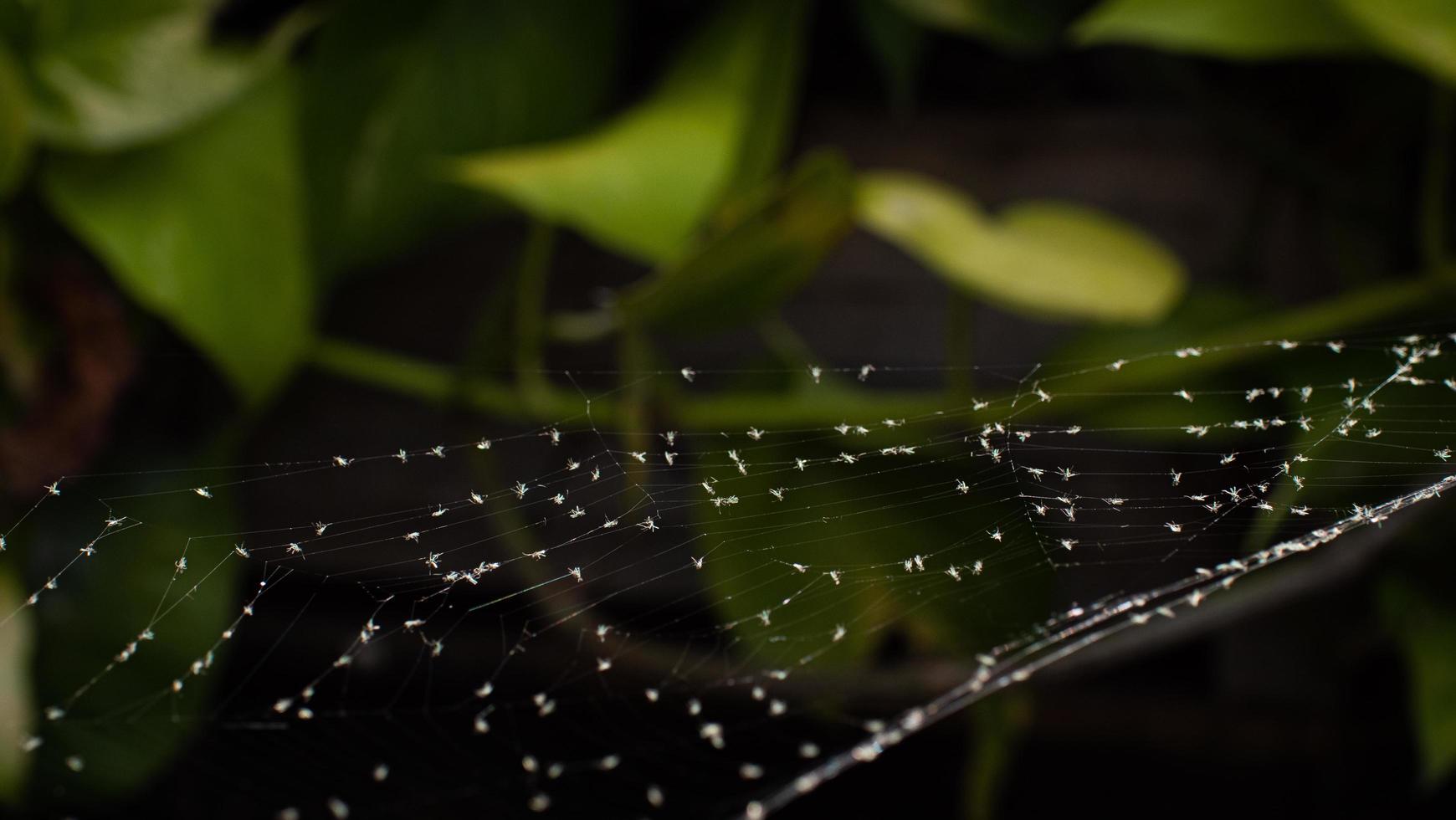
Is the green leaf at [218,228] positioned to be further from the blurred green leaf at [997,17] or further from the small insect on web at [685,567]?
the blurred green leaf at [997,17]

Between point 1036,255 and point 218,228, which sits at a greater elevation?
point 218,228

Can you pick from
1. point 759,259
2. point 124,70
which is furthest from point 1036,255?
point 124,70

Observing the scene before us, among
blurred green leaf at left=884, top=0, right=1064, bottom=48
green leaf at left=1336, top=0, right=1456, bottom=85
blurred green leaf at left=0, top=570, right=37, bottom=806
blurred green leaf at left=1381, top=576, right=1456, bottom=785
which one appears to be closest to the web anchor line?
blurred green leaf at left=1381, top=576, right=1456, bottom=785

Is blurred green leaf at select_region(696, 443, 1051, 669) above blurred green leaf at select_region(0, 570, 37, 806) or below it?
below

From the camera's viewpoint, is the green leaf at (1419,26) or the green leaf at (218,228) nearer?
the green leaf at (1419,26)

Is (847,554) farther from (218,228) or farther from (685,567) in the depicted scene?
(218,228)

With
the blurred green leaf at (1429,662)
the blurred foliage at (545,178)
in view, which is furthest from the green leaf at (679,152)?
the blurred green leaf at (1429,662)

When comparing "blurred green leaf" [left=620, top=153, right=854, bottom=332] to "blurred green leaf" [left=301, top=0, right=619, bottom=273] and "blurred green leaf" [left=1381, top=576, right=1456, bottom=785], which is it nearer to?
"blurred green leaf" [left=301, top=0, right=619, bottom=273]
